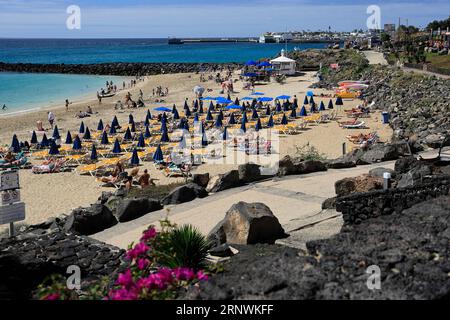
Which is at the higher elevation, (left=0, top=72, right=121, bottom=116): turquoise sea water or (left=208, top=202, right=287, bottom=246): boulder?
(left=0, top=72, right=121, bottom=116): turquoise sea water

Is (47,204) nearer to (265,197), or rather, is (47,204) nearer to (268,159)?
(265,197)

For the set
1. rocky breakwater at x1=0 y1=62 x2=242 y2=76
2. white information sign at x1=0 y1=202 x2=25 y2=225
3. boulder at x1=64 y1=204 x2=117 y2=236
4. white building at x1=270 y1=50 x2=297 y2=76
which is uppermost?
rocky breakwater at x1=0 y1=62 x2=242 y2=76

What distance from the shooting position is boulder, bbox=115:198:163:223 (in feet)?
39.4

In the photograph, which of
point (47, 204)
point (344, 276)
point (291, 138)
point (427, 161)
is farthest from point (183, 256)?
point (291, 138)

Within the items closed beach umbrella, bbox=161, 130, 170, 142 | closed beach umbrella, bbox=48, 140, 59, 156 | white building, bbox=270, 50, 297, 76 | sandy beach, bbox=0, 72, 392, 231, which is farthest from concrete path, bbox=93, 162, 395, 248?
white building, bbox=270, 50, 297, 76

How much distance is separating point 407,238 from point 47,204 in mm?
12405

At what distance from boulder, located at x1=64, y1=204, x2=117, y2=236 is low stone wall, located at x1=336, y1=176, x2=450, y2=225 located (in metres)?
5.59

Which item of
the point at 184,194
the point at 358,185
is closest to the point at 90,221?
the point at 184,194

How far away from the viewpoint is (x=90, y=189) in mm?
17375

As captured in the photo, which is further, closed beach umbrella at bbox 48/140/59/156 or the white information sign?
closed beach umbrella at bbox 48/140/59/156

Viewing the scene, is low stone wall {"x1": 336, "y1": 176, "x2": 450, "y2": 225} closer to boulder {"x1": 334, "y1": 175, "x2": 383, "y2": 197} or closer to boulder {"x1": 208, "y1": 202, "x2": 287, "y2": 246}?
boulder {"x1": 208, "y1": 202, "x2": 287, "y2": 246}

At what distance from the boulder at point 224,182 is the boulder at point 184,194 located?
46 centimetres
